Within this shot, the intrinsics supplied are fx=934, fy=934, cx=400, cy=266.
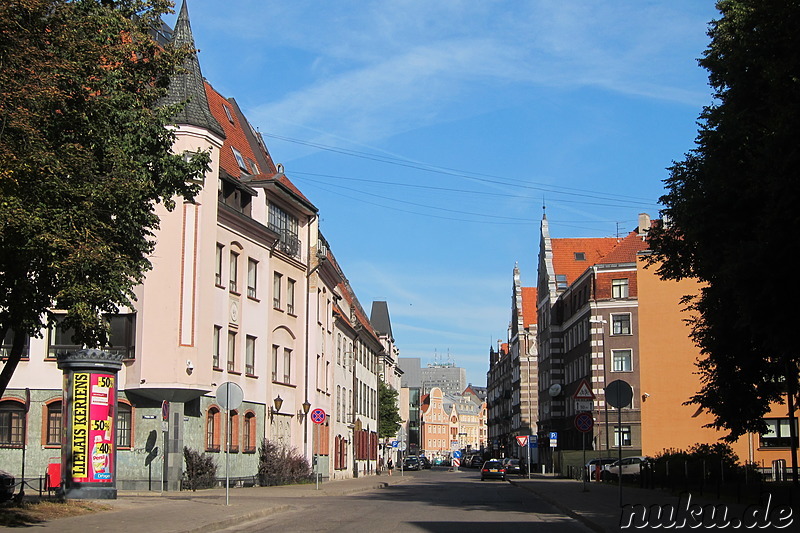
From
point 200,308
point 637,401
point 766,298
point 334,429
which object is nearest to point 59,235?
point 766,298

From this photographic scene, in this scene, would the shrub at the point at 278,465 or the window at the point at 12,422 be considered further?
the shrub at the point at 278,465

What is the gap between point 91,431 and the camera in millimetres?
23812

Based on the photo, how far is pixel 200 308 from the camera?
34.4 metres

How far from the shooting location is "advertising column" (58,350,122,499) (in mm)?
23562

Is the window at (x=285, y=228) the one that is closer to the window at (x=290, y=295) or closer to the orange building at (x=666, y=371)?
the window at (x=290, y=295)

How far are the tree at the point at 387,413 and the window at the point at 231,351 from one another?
5364 cm

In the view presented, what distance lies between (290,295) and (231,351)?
7.58 metres

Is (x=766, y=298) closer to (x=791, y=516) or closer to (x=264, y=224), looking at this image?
(x=791, y=516)

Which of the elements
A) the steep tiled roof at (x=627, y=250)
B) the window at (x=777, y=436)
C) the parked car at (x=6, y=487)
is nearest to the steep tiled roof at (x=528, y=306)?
the steep tiled roof at (x=627, y=250)

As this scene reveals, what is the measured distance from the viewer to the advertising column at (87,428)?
23.6 m

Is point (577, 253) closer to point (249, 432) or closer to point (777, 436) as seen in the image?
point (777, 436)

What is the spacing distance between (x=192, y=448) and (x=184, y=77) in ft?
45.4

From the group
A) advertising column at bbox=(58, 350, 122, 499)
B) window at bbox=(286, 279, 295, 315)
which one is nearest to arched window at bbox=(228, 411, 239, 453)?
window at bbox=(286, 279, 295, 315)

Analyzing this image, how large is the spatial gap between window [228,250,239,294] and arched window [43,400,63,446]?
27.9ft
